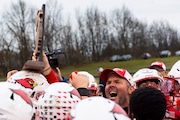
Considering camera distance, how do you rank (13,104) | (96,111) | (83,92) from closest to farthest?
(96,111) < (13,104) < (83,92)

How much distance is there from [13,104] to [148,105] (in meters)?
1.07

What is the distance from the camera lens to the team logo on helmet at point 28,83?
11.9 feet

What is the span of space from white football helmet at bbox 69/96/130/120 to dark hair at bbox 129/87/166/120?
0.48m

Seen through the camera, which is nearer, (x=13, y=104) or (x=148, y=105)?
(x=13, y=104)

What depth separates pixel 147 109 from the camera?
309cm

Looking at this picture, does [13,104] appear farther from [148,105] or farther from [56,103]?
[148,105]

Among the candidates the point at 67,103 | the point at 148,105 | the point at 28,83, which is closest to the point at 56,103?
the point at 67,103

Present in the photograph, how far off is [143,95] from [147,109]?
139mm

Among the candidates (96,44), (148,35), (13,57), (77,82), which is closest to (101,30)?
(96,44)

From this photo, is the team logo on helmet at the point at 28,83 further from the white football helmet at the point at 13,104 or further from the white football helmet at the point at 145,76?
the white football helmet at the point at 145,76

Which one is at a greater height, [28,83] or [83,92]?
[28,83]

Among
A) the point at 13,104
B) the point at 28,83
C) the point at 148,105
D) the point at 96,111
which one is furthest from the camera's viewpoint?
the point at 28,83

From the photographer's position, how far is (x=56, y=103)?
2875 mm

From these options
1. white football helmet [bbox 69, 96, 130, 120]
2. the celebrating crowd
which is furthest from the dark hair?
white football helmet [bbox 69, 96, 130, 120]
